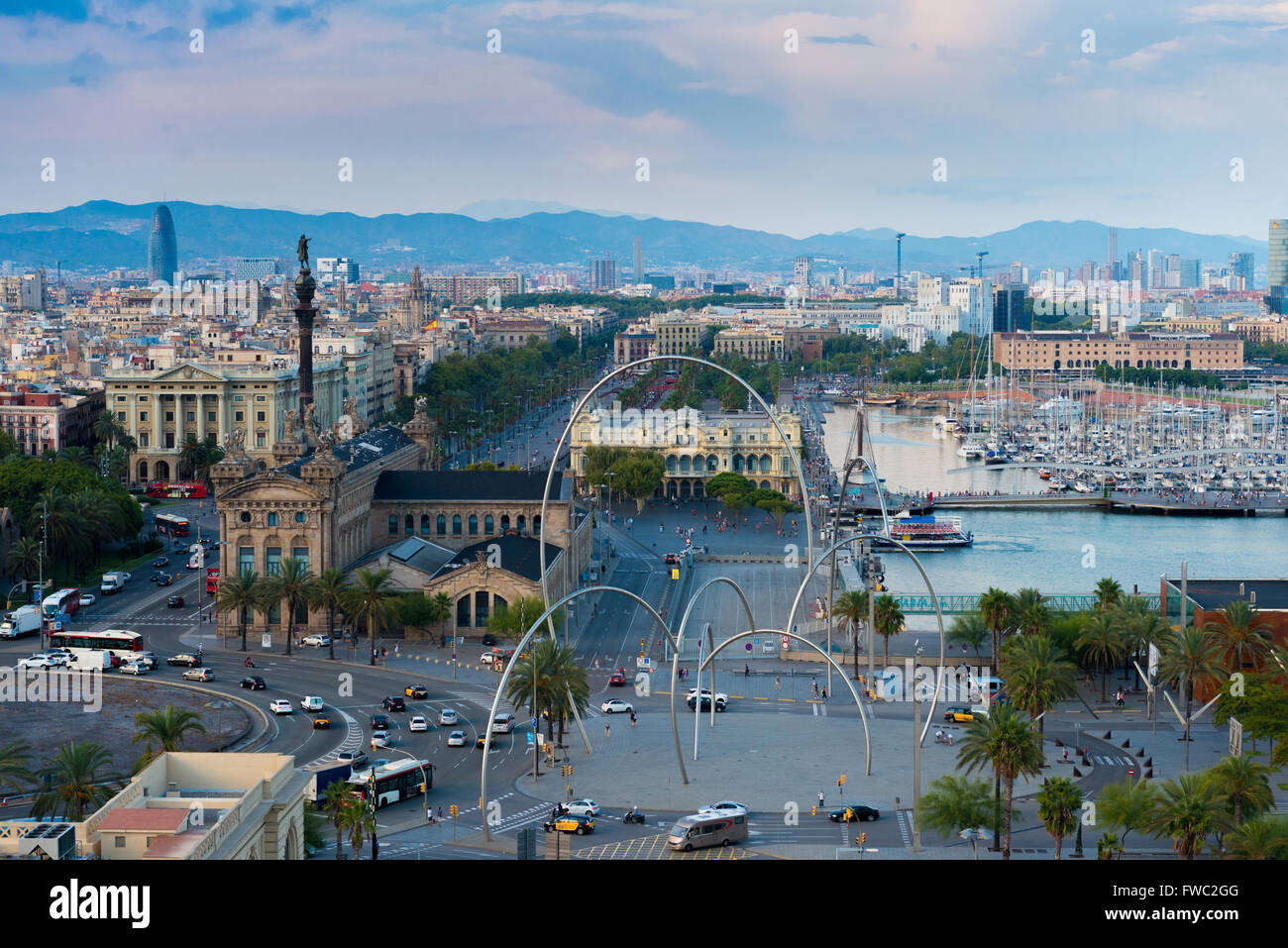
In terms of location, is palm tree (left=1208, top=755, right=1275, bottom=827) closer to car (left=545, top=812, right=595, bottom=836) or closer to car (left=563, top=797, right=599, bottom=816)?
car (left=545, top=812, right=595, bottom=836)

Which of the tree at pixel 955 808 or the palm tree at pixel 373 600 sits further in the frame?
the palm tree at pixel 373 600

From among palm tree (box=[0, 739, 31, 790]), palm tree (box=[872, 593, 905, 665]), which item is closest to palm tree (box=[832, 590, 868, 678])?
palm tree (box=[872, 593, 905, 665])

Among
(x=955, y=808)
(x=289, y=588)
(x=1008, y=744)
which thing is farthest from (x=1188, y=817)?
(x=289, y=588)

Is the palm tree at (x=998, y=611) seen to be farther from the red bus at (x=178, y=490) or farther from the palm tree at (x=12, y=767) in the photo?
the red bus at (x=178, y=490)

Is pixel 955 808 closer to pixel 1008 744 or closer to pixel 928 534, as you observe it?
pixel 1008 744

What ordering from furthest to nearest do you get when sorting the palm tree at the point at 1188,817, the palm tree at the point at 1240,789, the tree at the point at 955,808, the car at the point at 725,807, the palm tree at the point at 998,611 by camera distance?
the palm tree at the point at 998,611 < the car at the point at 725,807 < the tree at the point at 955,808 < the palm tree at the point at 1240,789 < the palm tree at the point at 1188,817

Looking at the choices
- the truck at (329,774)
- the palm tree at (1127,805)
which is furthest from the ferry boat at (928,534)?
the palm tree at (1127,805)
